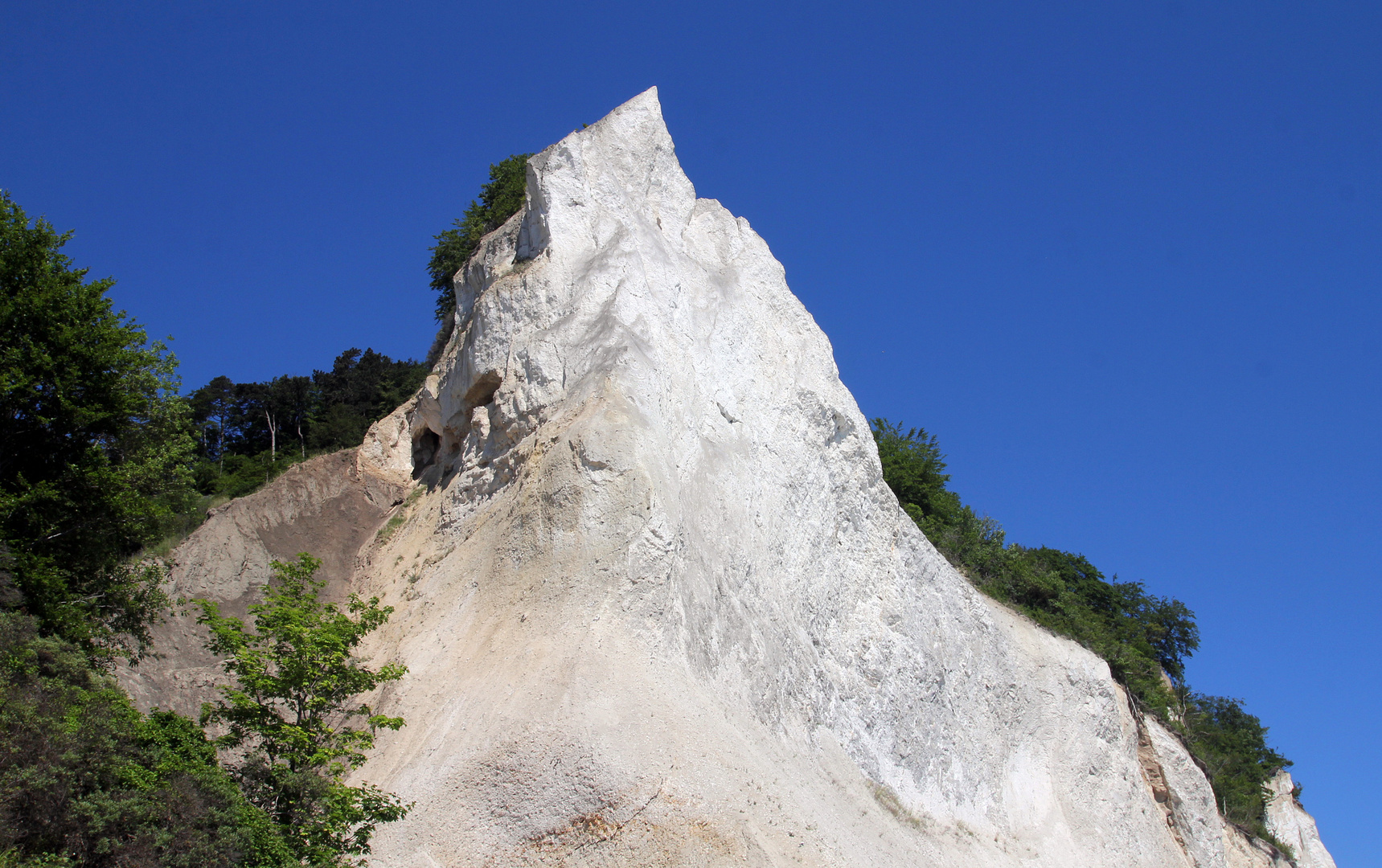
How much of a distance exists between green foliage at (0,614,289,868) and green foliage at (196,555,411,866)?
0.52 meters

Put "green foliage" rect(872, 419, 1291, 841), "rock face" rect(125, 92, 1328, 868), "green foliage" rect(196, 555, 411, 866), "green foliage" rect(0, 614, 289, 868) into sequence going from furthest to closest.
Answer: "green foliage" rect(872, 419, 1291, 841)
"rock face" rect(125, 92, 1328, 868)
"green foliage" rect(196, 555, 411, 866)
"green foliage" rect(0, 614, 289, 868)

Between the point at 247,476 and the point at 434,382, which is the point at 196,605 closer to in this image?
the point at 434,382

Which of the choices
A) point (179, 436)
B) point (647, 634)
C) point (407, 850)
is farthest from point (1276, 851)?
point (179, 436)

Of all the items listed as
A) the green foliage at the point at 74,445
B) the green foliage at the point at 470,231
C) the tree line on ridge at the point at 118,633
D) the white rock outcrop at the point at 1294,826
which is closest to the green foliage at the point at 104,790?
the tree line on ridge at the point at 118,633

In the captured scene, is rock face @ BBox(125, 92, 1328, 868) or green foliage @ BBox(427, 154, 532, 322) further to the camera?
green foliage @ BBox(427, 154, 532, 322)

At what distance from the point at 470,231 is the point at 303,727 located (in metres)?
26.5

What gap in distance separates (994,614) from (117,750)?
2424cm

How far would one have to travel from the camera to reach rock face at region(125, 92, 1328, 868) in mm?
16875

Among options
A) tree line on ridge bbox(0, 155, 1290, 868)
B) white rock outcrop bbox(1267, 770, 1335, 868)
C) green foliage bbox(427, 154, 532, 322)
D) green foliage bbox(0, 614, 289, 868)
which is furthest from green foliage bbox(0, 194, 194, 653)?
white rock outcrop bbox(1267, 770, 1335, 868)

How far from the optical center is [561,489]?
2045 centimetres

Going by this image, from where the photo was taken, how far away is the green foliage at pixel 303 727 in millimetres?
14406

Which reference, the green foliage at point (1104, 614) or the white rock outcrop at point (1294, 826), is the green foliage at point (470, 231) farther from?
the white rock outcrop at point (1294, 826)

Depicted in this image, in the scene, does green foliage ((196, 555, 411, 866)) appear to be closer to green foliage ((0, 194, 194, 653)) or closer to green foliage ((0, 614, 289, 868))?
green foliage ((0, 614, 289, 868))

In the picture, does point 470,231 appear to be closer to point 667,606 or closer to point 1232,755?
point 667,606
